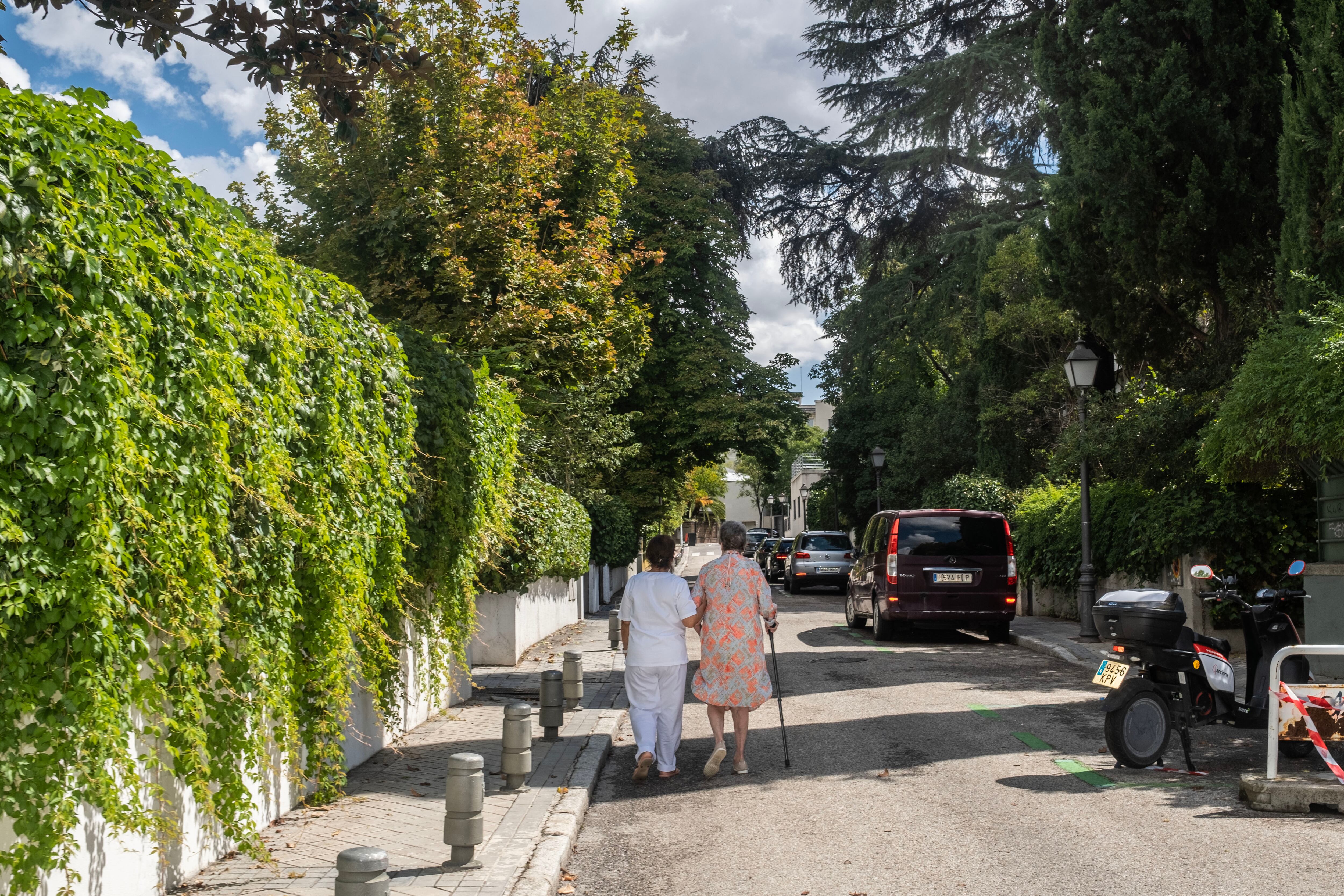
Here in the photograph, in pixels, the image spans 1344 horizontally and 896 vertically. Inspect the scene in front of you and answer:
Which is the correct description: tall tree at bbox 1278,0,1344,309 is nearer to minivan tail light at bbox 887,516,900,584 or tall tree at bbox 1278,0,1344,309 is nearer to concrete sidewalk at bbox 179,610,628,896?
minivan tail light at bbox 887,516,900,584

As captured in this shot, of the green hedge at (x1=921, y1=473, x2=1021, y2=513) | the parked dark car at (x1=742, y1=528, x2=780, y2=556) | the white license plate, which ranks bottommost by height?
the white license plate

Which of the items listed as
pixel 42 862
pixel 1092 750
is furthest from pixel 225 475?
pixel 1092 750

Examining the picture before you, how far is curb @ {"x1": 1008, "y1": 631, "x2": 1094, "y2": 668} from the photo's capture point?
45.2 ft

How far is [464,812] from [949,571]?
40.1 ft

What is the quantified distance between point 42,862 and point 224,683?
135cm

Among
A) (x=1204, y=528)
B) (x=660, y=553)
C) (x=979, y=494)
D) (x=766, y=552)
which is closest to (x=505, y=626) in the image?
(x=660, y=553)

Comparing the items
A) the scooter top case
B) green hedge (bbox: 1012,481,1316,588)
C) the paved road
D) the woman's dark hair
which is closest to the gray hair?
the woman's dark hair

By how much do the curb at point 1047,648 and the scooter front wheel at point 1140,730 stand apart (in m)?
6.02

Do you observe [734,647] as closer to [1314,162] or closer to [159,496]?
[159,496]

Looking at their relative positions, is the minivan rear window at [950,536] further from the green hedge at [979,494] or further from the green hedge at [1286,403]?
the green hedge at [979,494]

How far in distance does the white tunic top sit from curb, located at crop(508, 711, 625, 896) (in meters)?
0.85

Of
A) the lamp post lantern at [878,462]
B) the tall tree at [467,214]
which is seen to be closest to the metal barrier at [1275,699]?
the tall tree at [467,214]

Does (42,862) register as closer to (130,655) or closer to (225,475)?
(130,655)

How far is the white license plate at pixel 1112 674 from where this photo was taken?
7.47 m
